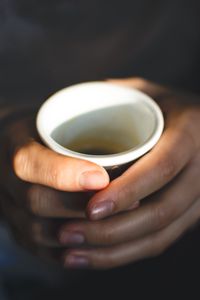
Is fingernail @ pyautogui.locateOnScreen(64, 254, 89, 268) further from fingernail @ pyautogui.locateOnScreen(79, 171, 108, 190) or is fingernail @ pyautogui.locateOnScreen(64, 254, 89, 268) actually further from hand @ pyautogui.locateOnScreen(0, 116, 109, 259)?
fingernail @ pyautogui.locateOnScreen(79, 171, 108, 190)

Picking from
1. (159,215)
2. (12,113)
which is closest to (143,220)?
(159,215)

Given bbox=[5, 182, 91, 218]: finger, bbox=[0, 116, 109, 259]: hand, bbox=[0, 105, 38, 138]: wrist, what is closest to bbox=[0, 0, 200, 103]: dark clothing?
bbox=[0, 105, 38, 138]: wrist

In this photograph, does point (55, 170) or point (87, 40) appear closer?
point (55, 170)

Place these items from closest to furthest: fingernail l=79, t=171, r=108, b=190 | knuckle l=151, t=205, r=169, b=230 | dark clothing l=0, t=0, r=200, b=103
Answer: fingernail l=79, t=171, r=108, b=190, knuckle l=151, t=205, r=169, b=230, dark clothing l=0, t=0, r=200, b=103

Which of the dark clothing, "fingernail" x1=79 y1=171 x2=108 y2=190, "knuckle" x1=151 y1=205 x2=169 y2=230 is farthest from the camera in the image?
the dark clothing

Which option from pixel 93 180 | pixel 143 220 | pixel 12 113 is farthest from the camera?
pixel 12 113

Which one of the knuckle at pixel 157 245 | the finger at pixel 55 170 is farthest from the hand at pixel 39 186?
the knuckle at pixel 157 245

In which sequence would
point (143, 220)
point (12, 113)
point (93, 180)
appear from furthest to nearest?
point (12, 113)
point (143, 220)
point (93, 180)

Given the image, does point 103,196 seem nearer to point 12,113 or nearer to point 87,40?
point 12,113
